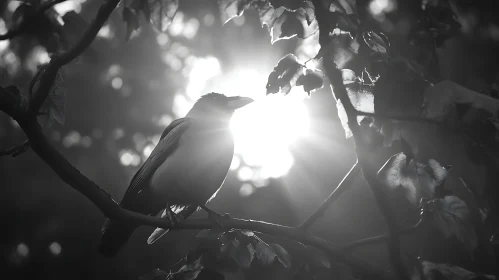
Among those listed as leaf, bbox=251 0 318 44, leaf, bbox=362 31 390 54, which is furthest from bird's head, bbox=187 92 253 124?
leaf, bbox=362 31 390 54

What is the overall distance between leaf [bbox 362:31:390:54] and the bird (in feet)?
6.75

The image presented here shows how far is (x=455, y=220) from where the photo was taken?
2.19 meters

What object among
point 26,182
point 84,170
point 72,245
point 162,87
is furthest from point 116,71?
point 72,245

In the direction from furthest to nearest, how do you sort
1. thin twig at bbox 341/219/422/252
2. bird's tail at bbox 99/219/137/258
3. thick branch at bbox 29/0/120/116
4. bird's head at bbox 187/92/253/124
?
bird's head at bbox 187/92/253/124
bird's tail at bbox 99/219/137/258
thin twig at bbox 341/219/422/252
thick branch at bbox 29/0/120/116

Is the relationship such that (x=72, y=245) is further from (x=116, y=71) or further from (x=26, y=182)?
(x=116, y=71)

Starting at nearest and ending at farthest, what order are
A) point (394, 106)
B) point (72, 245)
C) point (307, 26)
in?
point (394, 106) < point (307, 26) < point (72, 245)

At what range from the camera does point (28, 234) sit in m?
10.1

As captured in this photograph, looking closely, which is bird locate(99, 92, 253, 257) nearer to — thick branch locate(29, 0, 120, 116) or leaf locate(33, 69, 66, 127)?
leaf locate(33, 69, 66, 127)

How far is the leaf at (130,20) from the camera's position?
2.14 m

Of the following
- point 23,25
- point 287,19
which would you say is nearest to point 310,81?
point 287,19

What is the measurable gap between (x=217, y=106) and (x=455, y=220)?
10.4ft

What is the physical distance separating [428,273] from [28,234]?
1030cm

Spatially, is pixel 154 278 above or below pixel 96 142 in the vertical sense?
above

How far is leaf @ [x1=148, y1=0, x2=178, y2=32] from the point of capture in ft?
7.14
